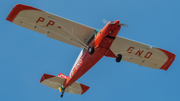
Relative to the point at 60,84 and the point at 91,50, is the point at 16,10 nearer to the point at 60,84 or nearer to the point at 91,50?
the point at 91,50

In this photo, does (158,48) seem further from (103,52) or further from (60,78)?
(60,78)

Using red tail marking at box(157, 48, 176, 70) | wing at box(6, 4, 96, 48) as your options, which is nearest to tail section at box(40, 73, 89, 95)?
wing at box(6, 4, 96, 48)

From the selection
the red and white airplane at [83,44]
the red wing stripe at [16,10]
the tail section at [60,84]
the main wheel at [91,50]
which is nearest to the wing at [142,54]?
the red and white airplane at [83,44]

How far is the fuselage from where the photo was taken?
598 inches

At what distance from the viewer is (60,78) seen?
1906 cm

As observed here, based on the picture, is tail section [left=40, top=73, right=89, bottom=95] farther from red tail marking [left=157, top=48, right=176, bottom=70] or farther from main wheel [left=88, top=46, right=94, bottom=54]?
red tail marking [left=157, top=48, right=176, bottom=70]

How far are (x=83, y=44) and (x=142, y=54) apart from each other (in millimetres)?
4076

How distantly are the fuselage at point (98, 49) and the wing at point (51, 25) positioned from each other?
739 millimetres

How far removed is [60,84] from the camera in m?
19.2

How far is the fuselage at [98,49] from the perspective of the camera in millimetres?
15195

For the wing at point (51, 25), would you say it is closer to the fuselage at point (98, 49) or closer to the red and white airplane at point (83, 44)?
the red and white airplane at point (83, 44)

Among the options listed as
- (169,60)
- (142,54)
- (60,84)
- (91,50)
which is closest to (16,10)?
(91,50)

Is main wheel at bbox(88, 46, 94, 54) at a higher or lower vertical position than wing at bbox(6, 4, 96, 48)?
lower

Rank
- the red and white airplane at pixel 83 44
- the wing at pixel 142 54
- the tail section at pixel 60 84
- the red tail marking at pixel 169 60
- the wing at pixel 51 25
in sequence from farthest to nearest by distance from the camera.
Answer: the red tail marking at pixel 169 60 → the tail section at pixel 60 84 → the wing at pixel 142 54 → the wing at pixel 51 25 → the red and white airplane at pixel 83 44
